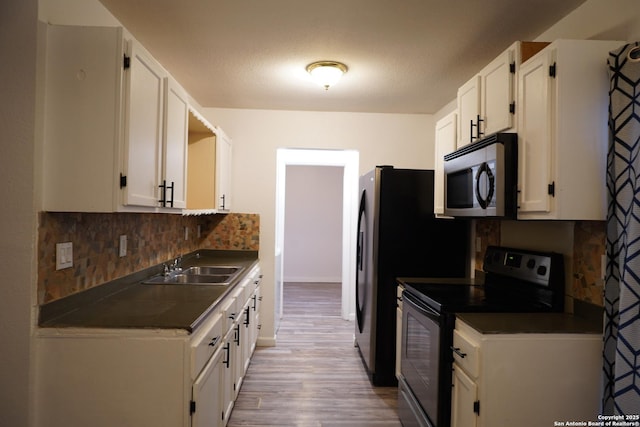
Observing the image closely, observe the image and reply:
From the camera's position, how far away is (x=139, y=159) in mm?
1608

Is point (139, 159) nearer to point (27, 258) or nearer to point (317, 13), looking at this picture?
point (27, 258)

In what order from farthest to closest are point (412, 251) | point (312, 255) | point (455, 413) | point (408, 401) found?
point (312, 255) → point (412, 251) → point (408, 401) → point (455, 413)

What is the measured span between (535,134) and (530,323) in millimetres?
845

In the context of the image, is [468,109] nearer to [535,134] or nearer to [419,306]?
[535,134]

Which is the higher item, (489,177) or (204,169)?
(204,169)

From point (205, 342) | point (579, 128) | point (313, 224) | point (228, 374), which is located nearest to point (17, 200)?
point (205, 342)

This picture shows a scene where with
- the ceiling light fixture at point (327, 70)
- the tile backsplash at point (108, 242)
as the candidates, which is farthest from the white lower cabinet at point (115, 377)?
the ceiling light fixture at point (327, 70)

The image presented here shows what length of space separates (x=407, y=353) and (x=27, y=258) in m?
2.02

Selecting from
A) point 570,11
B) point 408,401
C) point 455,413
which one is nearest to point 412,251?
point 408,401

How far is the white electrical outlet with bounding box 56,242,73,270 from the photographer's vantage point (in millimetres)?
1564

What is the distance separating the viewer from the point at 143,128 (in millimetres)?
1640

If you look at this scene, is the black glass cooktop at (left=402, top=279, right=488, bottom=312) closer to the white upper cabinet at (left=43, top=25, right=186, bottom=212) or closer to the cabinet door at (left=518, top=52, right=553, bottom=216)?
the cabinet door at (left=518, top=52, right=553, bottom=216)

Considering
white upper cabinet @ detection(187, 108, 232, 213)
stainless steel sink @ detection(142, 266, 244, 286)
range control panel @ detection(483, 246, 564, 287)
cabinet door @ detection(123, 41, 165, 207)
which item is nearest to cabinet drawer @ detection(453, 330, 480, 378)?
range control panel @ detection(483, 246, 564, 287)

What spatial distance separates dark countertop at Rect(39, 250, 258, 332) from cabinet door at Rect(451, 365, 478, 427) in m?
1.19
